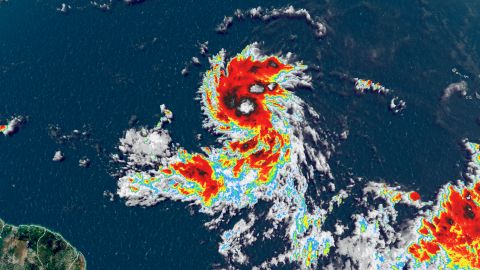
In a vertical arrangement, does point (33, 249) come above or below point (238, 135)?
below

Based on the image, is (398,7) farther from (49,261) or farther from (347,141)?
(49,261)

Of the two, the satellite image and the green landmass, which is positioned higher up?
the satellite image

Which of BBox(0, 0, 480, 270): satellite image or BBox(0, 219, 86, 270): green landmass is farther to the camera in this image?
BBox(0, 0, 480, 270): satellite image

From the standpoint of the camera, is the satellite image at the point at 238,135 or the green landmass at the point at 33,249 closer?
the green landmass at the point at 33,249

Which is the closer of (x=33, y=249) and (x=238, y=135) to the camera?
(x=33, y=249)
